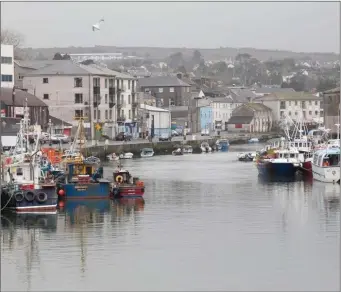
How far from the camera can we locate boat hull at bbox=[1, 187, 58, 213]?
27625 mm

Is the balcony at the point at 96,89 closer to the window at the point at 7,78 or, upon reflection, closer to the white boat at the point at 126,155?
the white boat at the point at 126,155

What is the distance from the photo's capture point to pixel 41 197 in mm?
27859

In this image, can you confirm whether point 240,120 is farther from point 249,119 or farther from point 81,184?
point 81,184

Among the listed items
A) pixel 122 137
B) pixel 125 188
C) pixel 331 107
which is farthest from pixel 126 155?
pixel 125 188

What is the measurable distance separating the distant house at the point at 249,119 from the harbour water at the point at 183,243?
184 ft

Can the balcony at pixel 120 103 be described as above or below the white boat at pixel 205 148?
above

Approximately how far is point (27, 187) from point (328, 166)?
1343 centimetres

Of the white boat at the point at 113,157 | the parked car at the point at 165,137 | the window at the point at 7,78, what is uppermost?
the window at the point at 7,78

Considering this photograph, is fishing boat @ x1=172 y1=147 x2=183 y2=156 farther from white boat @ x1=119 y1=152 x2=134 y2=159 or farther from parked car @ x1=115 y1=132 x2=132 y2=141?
white boat @ x1=119 y1=152 x2=134 y2=159

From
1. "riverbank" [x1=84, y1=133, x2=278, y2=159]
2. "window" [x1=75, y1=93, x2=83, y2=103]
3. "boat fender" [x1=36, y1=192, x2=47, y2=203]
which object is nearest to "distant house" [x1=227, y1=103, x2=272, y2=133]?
"riverbank" [x1=84, y1=133, x2=278, y2=159]

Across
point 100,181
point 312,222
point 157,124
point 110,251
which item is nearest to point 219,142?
point 157,124

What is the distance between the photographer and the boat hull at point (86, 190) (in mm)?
30656

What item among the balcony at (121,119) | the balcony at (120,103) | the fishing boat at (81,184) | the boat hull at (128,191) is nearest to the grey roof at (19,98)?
the balcony at (121,119)

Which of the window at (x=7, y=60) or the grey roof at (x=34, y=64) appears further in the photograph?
the grey roof at (x=34, y=64)
